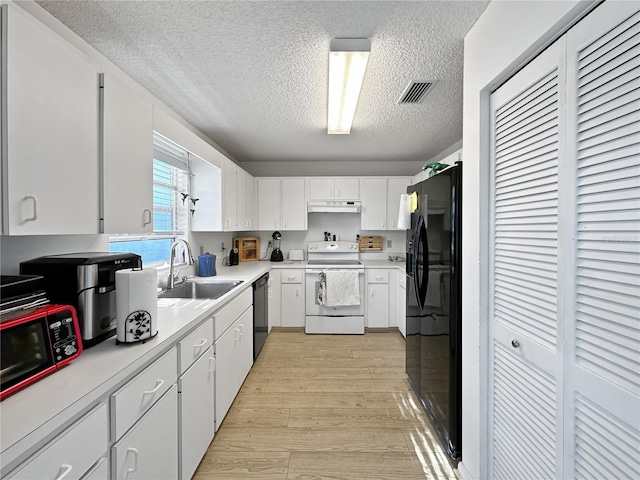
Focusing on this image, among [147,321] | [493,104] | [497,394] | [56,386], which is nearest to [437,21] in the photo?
[493,104]

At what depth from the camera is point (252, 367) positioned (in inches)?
115

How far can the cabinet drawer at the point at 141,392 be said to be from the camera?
985mm

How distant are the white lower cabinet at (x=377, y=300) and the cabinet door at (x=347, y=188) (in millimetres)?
1143

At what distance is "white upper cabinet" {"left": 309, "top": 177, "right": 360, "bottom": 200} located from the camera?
4.32 m

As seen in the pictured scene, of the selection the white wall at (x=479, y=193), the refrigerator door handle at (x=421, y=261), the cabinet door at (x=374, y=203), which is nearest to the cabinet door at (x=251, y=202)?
the cabinet door at (x=374, y=203)

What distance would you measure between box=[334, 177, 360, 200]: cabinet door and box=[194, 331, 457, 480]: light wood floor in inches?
88.1

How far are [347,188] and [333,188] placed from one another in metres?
0.21

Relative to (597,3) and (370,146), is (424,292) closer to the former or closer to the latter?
(597,3)

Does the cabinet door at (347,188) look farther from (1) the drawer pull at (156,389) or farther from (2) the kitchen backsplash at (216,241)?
(1) the drawer pull at (156,389)

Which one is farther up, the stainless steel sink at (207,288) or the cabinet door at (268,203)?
the cabinet door at (268,203)

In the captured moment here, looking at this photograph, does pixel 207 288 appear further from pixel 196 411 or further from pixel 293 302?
pixel 293 302

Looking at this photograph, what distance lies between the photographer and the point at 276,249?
14.5 feet

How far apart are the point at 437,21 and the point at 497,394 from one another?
1.85 meters

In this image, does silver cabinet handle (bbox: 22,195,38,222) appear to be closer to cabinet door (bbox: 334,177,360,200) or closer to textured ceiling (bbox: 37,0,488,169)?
textured ceiling (bbox: 37,0,488,169)
